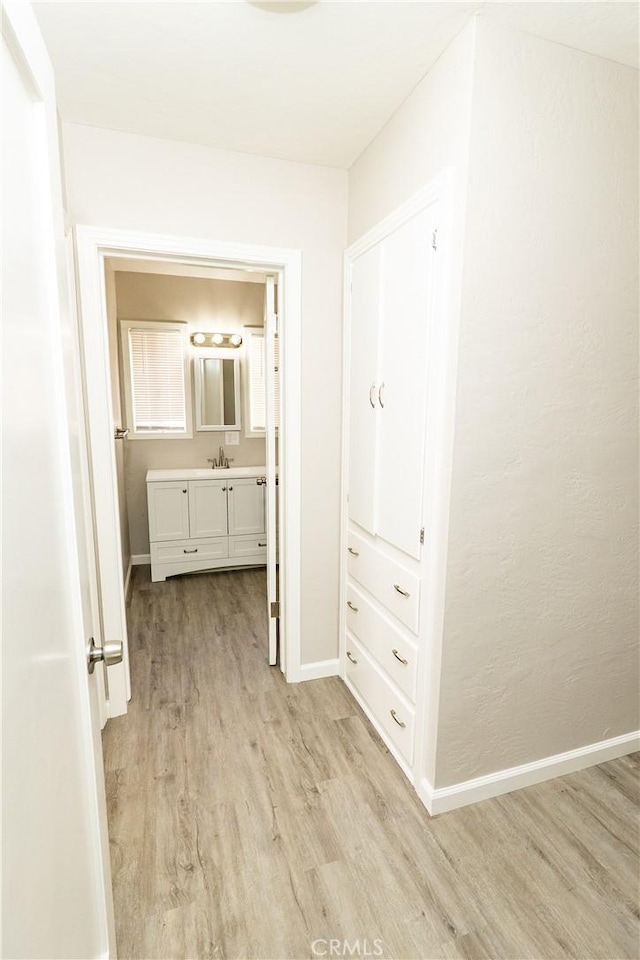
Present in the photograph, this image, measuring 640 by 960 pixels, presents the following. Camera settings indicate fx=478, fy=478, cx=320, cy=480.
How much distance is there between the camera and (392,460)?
6.14 feet

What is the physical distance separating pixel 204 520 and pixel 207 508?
100 millimetres

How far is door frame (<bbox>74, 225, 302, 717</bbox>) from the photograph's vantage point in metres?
1.95

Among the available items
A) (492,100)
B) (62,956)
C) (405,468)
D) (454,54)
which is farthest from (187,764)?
(454,54)

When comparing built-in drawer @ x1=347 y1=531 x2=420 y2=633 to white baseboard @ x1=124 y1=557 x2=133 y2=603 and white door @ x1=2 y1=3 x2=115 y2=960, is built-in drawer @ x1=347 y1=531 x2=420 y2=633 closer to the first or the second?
white door @ x1=2 y1=3 x2=115 y2=960

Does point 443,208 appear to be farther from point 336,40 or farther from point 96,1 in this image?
point 96,1

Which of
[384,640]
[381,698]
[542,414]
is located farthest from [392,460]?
[381,698]

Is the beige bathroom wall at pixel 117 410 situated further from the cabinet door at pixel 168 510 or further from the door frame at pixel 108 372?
the door frame at pixel 108 372

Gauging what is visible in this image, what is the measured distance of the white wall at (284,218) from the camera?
1.91 m

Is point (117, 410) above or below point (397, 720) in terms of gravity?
above

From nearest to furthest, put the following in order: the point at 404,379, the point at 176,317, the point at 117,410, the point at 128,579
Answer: the point at 404,379 → the point at 117,410 → the point at 128,579 → the point at 176,317

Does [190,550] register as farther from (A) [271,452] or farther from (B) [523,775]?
(B) [523,775]

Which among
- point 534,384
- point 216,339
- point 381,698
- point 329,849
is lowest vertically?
point 329,849

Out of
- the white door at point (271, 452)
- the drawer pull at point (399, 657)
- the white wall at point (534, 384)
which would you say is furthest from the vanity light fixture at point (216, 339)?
the drawer pull at point (399, 657)

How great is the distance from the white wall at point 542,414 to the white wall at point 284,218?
37.5 inches
